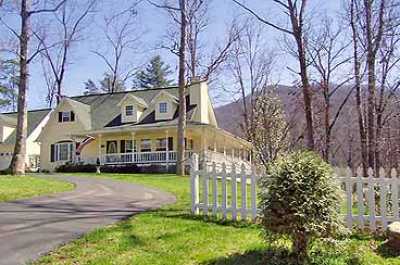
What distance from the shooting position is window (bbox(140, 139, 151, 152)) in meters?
33.7

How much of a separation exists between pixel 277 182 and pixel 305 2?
9.69 meters

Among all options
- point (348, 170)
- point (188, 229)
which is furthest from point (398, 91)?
point (188, 229)

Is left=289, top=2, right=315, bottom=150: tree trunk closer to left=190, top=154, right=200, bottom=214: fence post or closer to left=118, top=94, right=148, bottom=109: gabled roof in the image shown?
left=190, top=154, right=200, bottom=214: fence post

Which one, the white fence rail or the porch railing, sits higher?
the porch railing

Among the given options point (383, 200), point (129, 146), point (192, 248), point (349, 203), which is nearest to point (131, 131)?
point (129, 146)

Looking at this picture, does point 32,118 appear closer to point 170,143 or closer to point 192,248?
point 170,143

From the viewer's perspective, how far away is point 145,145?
33812mm

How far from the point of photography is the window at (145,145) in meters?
33.7

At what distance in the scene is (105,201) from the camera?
40.0ft

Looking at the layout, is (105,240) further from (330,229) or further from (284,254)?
(330,229)

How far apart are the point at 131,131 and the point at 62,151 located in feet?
27.0

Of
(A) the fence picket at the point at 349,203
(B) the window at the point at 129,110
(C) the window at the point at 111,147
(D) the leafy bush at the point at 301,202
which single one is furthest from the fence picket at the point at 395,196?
(C) the window at the point at 111,147

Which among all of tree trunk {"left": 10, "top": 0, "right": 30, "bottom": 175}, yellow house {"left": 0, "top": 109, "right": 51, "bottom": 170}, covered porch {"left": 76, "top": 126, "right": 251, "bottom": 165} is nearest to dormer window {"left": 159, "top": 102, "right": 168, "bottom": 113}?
covered porch {"left": 76, "top": 126, "right": 251, "bottom": 165}

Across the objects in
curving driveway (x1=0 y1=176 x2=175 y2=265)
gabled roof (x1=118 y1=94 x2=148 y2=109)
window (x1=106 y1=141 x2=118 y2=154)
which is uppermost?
gabled roof (x1=118 y1=94 x2=148 y2=109)
